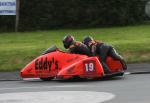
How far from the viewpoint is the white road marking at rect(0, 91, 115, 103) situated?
14320mm

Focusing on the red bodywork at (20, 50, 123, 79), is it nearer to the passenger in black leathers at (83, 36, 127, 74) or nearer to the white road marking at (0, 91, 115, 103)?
the passenger in black leathers at (83, 36, 127, 74)

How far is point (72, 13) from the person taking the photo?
37.5 metres

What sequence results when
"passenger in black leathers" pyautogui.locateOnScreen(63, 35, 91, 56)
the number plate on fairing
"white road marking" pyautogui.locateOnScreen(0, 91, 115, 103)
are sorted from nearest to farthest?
"white road marking" pyautogui.locateOnScreen(0, 91, 115, 103) → the number plate on fairing → "passenger in black leathers" pyautogui.locateOnScreen(63, 35, 91, 56)

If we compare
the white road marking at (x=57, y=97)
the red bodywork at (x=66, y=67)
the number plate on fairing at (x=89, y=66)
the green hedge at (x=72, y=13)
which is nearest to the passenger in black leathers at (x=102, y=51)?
the red bodywork at (x=66, y=67)

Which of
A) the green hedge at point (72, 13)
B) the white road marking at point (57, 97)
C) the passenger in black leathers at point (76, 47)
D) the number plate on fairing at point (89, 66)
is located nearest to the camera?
the white road marking at point (57, 97)

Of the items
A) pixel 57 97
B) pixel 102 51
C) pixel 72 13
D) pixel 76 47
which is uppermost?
pixel 72 13

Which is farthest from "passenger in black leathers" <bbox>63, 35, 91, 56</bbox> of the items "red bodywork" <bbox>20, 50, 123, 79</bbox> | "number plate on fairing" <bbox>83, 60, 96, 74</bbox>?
"number plate on fairing" <bbox>83, 60, 96, 74</bbox>

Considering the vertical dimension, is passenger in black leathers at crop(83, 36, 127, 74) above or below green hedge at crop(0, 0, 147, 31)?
below

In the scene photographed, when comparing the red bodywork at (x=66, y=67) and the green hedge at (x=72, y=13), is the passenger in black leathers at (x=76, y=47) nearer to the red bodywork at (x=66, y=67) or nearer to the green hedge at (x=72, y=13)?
the red bodywork at (x=66, y=67)

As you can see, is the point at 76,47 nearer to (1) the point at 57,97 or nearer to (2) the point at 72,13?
(1) the point at 57,97

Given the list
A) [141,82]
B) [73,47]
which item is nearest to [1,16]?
[73,47]

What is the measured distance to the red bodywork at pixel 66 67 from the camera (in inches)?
748

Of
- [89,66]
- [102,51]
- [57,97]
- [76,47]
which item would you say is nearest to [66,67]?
[89,66]

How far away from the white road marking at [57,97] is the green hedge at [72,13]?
21.6m
